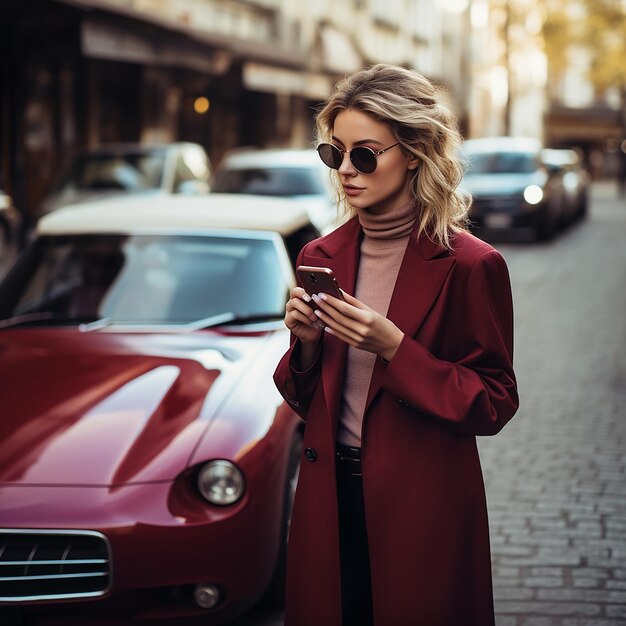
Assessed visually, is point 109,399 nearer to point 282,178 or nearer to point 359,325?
point 359,325

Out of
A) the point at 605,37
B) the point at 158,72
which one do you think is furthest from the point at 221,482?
the point at 605,37

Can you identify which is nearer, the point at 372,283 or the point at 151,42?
the point at 372,283

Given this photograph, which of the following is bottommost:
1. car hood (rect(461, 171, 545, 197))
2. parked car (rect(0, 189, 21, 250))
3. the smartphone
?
parked car (rect(0, 189, 21, 250))

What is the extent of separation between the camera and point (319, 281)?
252cm

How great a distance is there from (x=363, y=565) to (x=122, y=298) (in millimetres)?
2767

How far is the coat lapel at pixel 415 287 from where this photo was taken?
2.61 m

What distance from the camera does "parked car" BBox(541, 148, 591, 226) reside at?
23.3 m

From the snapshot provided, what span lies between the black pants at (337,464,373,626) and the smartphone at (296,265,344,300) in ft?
1.49

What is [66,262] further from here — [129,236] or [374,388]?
[374,388]

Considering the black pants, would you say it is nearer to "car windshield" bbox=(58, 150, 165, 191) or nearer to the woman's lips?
the woman's lips

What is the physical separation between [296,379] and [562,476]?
3795 millimetres

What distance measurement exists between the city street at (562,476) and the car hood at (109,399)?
0.81 m

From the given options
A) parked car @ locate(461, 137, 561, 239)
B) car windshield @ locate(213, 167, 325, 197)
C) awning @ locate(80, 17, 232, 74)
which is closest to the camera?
car windshield @ locate(213, 167, 325, 197)

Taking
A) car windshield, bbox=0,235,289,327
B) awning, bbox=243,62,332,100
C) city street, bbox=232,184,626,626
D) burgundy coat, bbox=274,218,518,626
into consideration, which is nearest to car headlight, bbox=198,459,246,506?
city street, bbox=232,184,626,626
